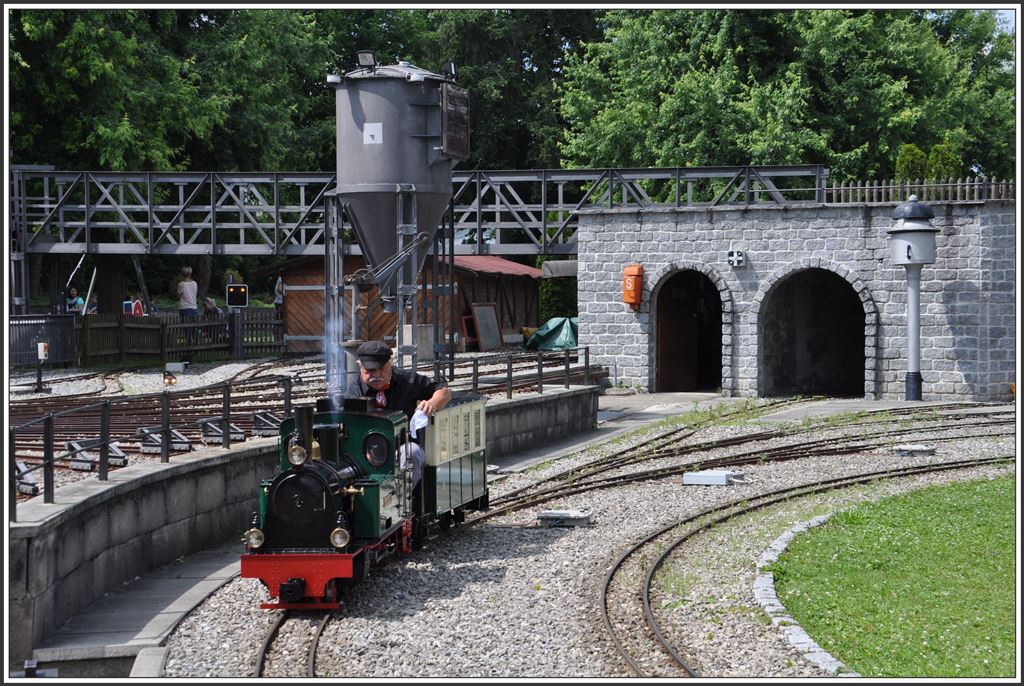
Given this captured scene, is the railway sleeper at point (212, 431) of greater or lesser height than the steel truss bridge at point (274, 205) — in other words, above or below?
below

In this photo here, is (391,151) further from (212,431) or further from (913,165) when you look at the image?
(913,165)

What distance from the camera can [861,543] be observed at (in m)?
13.4

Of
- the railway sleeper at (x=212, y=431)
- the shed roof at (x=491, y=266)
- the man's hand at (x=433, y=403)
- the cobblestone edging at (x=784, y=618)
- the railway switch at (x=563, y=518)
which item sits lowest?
the cobblestone edging at (x=784, y=618)

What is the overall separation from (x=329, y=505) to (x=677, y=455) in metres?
11.0

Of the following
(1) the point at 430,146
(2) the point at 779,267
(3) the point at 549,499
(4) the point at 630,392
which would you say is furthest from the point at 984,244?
(3) the point at 549,499

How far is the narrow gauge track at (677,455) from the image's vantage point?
667 inches

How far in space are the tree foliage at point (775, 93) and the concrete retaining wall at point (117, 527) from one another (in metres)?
28.5

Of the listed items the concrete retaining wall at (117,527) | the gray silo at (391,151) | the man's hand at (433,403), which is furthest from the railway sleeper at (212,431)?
the gray silo at (391,151)

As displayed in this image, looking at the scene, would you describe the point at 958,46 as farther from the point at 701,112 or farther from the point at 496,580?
the point at 496,580

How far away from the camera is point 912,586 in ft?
38.3

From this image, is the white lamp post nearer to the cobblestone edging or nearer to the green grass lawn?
the green grass lawn

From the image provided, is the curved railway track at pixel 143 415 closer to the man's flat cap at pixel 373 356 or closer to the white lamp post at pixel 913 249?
the man's flat cap at pixel 373 356

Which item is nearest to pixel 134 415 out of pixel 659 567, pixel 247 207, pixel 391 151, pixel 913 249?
pixel 391 151

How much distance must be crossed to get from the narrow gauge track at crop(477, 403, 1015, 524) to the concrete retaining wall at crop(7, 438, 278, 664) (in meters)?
2.75
